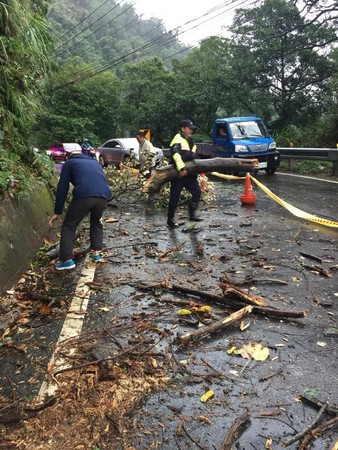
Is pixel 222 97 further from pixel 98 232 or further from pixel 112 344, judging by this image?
pixel 112 344

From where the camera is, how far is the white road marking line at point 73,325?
2.77 meters

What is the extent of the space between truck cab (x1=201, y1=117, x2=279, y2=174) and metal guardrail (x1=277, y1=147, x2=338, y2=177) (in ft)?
3.95

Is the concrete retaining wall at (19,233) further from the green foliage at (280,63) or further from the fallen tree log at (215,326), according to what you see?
the green foliage at (280,63)

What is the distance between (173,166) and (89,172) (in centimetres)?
270

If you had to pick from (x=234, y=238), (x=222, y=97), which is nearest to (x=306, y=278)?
(x=234, y=238)

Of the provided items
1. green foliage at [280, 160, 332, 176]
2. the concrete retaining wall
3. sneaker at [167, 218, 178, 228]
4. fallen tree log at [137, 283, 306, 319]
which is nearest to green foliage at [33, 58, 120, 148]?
green foliage at [280, 160, 332, 176]

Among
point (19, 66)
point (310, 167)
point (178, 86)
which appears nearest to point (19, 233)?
point (19, 66)

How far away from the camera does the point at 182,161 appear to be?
24.2ft

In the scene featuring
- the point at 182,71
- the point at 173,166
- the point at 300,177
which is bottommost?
the point at 300,177

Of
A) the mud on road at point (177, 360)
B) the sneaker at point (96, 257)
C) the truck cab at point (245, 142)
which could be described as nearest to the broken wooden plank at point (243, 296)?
the mud on road at point (177, 360)

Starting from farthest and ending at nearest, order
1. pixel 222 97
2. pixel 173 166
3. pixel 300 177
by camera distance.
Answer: pixel 222 97, pixel 300 177, pixel 173 166

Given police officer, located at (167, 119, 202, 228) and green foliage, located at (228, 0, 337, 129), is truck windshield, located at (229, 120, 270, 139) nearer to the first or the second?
police officer, located at (167, 119, 202, 228)

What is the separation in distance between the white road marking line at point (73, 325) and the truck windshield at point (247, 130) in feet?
33.9

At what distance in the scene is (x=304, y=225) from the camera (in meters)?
7.23
